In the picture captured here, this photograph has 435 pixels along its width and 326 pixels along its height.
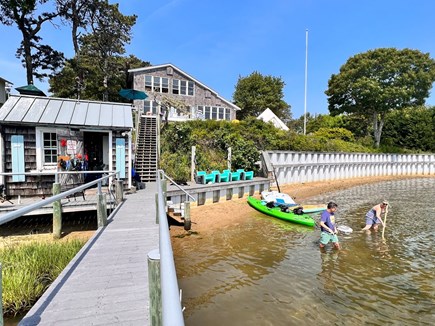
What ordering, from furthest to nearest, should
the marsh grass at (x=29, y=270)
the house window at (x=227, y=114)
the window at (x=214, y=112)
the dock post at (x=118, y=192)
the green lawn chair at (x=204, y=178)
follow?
1. the house window at (x=227, y=114)
2. the window at (x=214, y=112)
3. the green lawn chair at (x=204, y=178)
4. the dock post at (x=118, y=192)
5. the marsh grass at (x=29, y=270)

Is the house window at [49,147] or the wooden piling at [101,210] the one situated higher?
the house window at [49,147]

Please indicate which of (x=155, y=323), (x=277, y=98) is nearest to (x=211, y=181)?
(x=155, y=323)

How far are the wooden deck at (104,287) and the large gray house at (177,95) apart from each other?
21.5 m

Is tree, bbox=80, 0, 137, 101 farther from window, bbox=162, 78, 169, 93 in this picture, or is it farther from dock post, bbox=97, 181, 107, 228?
dock post, bbox=97, 181, 107, 228

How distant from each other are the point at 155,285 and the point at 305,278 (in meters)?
6.24

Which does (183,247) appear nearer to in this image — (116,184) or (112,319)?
(116,184)

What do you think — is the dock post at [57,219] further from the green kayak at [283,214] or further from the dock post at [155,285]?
the green kayak at [283,214]

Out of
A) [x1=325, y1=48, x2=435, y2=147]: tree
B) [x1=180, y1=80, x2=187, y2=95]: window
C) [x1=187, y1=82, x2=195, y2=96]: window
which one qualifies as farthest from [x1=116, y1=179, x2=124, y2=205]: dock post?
[x1=325, y1=48, x2=435, y2=147]: tree

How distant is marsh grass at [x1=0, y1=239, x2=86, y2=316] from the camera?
5043mm

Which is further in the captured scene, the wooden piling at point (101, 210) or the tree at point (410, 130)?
the tree at point (410, 130)

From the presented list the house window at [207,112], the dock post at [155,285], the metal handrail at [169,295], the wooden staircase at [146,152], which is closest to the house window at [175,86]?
the house window at [207,112]

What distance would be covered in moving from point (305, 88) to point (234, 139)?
1973cm

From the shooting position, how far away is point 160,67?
29.7 m

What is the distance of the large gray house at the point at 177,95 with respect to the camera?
94.9 ft
